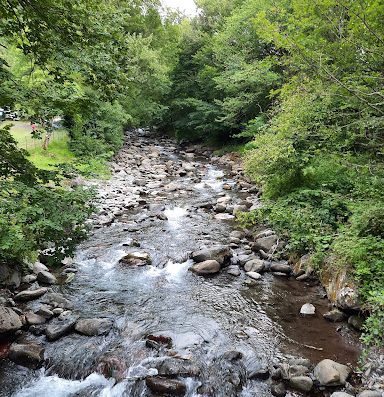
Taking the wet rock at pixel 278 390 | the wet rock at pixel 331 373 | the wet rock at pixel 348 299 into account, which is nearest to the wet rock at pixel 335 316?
the wet rock at pixel 348 299

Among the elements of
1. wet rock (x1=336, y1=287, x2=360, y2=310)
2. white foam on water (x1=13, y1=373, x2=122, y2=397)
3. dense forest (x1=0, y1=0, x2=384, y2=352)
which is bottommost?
white foam on water (x1=13, y1=373, x2=122, y2=397)

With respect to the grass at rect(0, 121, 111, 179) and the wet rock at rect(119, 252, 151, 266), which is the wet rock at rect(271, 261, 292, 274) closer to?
the wet rock at rect(119, 252, 151, 266)

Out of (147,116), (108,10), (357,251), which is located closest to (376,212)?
A: (357,251)

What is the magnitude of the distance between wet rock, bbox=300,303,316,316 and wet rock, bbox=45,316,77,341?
4405 mm

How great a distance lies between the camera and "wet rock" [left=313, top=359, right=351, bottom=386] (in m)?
4.75

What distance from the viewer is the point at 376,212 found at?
21.7ft

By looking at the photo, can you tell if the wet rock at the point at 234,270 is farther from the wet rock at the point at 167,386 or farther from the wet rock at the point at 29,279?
the wet rock at the point at 29,279

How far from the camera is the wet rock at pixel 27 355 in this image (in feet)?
17.0

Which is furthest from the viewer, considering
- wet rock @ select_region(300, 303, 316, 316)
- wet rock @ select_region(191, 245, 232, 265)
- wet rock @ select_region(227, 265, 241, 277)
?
wet rock @ select_region(191, 245, 232, 265)

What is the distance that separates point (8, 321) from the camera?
578 cm

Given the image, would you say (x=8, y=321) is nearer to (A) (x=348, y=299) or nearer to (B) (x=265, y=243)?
(A) (x=348, y=299)

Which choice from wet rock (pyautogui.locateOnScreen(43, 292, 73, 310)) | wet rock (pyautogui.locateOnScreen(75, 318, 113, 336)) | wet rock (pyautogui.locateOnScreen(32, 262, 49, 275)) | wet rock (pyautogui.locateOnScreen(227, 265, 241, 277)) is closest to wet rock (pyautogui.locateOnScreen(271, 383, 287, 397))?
wet rock (pyautogui.locateOnScreen(75, 318, 113, 336))

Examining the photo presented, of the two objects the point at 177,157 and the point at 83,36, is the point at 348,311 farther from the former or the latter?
the point at 177,157

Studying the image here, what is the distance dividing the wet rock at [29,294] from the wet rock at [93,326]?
1.37 meters
